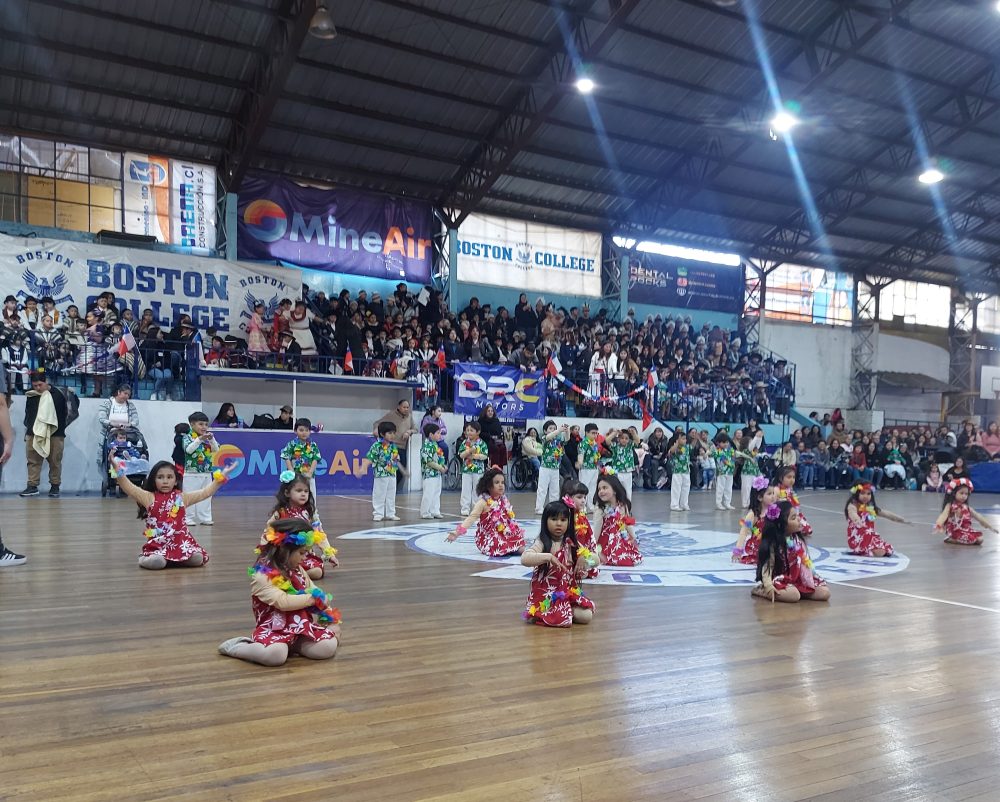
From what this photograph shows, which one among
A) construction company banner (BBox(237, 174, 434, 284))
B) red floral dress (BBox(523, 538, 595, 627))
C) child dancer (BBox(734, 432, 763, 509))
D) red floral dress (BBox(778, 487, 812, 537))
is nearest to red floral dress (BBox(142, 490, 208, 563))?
red floral dress (BBox(523, 538, 595, 627))

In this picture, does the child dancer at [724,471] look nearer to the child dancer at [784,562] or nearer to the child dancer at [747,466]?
the child dancer at [747,466]

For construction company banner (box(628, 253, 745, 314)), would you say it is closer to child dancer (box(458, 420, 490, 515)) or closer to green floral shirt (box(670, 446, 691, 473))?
green floral shirt (box(670, 446, 691, 473))

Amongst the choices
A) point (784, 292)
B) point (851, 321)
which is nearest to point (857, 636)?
point (784, 292)

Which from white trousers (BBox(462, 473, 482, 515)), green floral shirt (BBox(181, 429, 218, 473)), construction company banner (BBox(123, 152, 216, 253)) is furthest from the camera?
construction company banner (BBox(123, 152, 216, 253))

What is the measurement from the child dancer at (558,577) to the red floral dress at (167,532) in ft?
11.6

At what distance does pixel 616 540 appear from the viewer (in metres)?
8.09

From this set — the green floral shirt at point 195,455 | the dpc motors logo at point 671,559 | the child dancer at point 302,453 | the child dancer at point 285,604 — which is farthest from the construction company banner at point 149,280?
the child dancer at point 285,604

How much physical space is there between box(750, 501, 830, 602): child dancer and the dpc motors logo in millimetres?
567

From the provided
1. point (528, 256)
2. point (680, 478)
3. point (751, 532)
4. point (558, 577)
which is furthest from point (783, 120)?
point (558, 577)

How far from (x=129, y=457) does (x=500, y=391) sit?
8.14 metres

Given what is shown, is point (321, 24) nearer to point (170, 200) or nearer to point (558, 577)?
point (170, 200)

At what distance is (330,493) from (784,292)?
20.6 m

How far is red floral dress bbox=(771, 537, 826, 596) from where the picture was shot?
6.45 metres

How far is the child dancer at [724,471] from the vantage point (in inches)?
625
